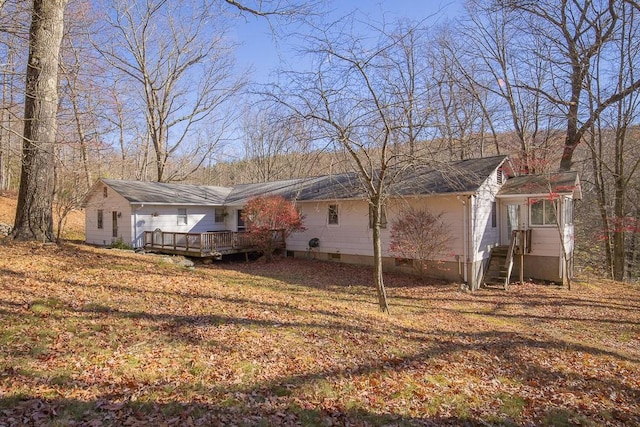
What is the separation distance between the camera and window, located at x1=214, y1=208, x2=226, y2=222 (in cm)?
2205

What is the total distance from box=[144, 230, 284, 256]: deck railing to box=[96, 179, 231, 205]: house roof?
5.74 feet

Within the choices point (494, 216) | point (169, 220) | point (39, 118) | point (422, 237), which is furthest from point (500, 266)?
point (39, 118)

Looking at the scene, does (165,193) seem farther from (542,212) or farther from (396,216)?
(542,212)

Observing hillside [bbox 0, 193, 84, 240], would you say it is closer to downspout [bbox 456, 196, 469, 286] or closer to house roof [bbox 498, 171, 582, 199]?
downspout [bbox 456, 196, 469, 286]

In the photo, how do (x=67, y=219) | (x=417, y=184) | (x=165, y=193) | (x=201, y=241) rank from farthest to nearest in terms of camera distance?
(x=67, y=219) < (x=165, y=193) < (x=201, y=241) < (x=417, y=184)

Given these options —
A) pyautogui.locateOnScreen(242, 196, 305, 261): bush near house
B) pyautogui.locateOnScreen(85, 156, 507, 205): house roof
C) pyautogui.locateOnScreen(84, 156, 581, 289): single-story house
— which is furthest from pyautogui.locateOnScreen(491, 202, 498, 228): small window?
pyautogui.locateOnScreen(242, 196, 305, 261): bush near house

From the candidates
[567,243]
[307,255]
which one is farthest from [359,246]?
[567,243]

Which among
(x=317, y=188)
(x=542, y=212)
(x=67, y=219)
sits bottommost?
(x=542, y=212)

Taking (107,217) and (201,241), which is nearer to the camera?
(201,241)

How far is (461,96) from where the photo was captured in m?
22.2

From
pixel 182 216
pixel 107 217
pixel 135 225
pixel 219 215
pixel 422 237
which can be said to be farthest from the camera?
pixel 219 215

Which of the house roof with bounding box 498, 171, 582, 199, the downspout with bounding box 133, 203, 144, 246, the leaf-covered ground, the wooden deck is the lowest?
the leaf-covered ground

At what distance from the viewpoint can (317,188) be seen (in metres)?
18.7

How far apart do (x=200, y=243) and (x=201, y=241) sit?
11 centimetres
